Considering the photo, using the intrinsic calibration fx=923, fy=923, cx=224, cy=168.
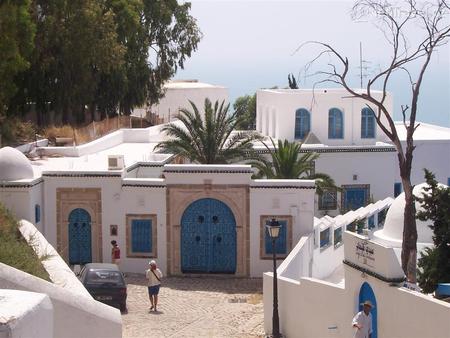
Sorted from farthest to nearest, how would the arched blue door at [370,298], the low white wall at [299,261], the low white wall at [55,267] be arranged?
the low white wall at [299,261]
the arched blue door at [370,298]
the low white wall at [55,267]

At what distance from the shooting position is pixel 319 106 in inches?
→ 1454

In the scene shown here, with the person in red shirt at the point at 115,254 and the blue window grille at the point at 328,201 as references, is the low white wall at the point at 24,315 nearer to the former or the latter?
the person in red shirt at the point at 115,254

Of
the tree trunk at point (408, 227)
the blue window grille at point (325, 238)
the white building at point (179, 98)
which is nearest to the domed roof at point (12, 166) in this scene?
the blue window grille at point (325, 238)

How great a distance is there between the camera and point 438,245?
61.3ft

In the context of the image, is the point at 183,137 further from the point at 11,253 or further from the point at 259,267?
the point at 11,253

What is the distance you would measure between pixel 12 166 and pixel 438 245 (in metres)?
11.9

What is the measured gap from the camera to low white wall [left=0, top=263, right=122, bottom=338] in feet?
35.6

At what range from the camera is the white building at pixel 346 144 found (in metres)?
36.2

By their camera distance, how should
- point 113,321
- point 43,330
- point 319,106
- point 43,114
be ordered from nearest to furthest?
1. point 43,330
2. point 113,321
3. point 319,106
4. point 43,114

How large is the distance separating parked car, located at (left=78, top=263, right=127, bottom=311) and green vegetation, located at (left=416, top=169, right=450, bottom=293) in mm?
6708

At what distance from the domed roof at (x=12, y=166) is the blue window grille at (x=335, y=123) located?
15.3 m

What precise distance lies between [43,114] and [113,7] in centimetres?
600

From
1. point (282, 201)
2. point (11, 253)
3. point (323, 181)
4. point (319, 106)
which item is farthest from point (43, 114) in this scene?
point (11, 253)

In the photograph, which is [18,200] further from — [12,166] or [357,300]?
[357,300]
